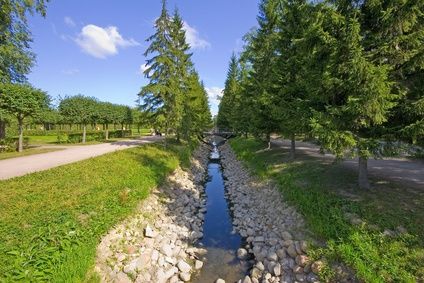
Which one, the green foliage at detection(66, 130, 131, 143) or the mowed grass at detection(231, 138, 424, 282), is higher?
the green foliage at detection(66, 130, 131, 143)

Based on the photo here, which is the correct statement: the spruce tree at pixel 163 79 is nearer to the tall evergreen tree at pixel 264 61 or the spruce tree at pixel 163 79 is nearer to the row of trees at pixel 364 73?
the tall evergreen tree at pixel 264 61

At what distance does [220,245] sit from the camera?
11.6m

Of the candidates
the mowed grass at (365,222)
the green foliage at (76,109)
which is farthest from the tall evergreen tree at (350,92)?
the green foliage at (76,109)

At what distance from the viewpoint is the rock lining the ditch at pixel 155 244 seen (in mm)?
8602

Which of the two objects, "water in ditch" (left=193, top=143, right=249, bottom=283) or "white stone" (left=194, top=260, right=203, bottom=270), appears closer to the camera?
"water in ditch" (left=193, top=143, right=249, bottom=283)

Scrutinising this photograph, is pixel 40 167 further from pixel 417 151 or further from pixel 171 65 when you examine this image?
pixel 417 151

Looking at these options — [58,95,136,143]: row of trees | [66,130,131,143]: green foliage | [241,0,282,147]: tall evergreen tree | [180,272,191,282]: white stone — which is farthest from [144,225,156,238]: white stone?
[66,130,131,143]: green foliage

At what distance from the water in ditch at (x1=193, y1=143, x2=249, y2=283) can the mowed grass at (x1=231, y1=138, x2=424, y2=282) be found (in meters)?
2.80

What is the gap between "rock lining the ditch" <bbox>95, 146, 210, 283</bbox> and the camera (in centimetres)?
860

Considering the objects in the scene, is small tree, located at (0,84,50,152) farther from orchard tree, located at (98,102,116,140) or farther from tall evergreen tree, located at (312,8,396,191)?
tall evergreen tree, located at (312,8,396,191)

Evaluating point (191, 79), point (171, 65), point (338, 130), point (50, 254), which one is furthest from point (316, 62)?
point (191, 79)

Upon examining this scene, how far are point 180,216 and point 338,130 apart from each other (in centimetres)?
834

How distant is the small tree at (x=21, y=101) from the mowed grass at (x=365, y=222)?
2086 cm

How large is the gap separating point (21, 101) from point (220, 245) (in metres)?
20.0
